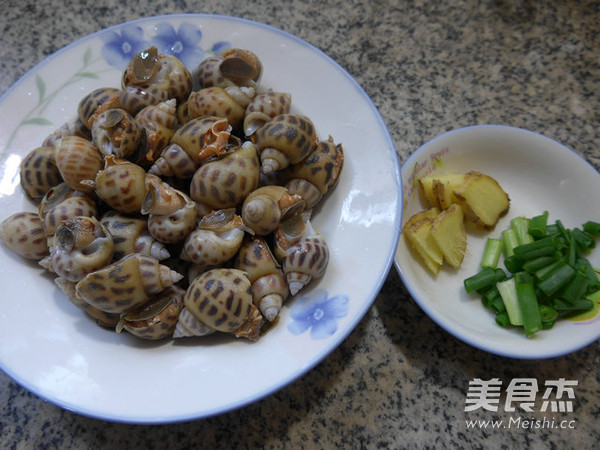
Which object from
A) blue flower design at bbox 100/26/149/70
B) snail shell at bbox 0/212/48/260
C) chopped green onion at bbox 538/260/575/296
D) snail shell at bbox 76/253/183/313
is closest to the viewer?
snail shell at bbox 76/253/183/313

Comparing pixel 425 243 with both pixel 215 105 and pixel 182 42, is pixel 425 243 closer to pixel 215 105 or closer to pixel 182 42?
pixel 215 105

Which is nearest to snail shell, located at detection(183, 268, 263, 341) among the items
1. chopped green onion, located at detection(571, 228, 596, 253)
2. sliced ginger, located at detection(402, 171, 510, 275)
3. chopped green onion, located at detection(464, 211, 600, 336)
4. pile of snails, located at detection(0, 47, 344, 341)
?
pile of snails, located at detection(0, 47, 344, 341)

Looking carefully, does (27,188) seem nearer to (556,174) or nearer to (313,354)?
(313,354)

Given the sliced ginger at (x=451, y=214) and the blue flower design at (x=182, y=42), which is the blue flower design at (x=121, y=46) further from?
the sliced ginger at (x=451, y=214)

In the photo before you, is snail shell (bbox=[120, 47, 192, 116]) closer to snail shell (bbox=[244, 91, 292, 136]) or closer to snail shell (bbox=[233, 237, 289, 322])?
snail shell (bbox=[244, 91, 292, 136])

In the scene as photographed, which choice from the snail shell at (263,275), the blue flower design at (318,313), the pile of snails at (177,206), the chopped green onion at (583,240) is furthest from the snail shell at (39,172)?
Result: the chopped green onion at (583,240)

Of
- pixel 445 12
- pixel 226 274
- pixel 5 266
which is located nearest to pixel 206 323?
pixel 226 274
